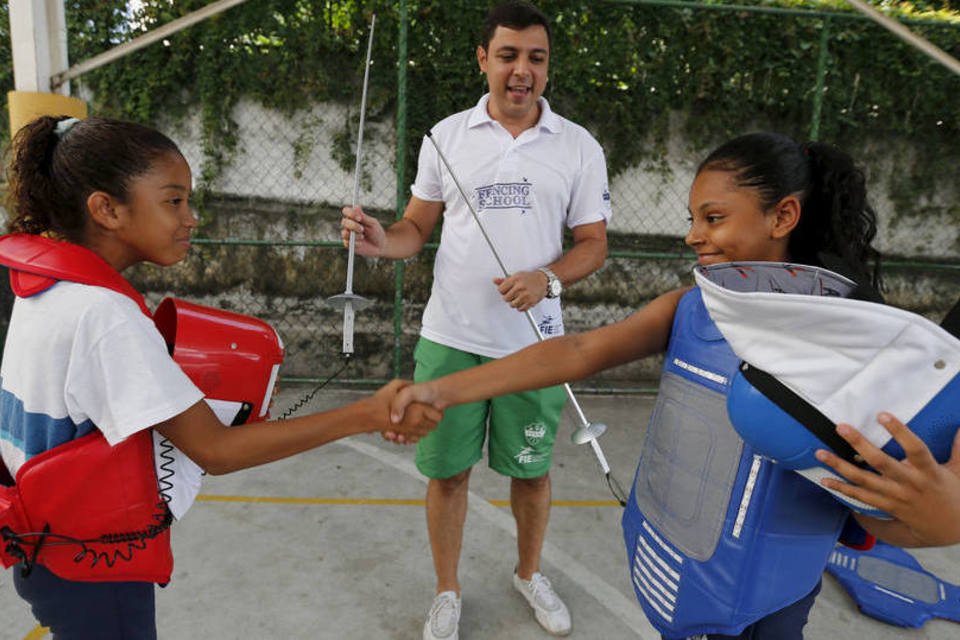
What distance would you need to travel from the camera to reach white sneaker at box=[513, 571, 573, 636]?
227cm

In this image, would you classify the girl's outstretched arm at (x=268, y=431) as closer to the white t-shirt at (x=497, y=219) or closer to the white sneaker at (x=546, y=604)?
the white t-shirt at (x=497, y=219)

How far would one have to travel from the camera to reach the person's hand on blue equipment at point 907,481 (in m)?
0.80

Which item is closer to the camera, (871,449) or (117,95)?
(871,449)

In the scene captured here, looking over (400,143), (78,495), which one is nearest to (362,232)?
(78,495)

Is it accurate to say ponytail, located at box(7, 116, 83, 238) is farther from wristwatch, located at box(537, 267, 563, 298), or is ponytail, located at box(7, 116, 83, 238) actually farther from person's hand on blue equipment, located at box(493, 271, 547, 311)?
wristwatch, located at box(537, 267, 563, 298)

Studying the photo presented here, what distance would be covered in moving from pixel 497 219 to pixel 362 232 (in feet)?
1.52

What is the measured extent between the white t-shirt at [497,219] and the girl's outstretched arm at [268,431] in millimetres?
649

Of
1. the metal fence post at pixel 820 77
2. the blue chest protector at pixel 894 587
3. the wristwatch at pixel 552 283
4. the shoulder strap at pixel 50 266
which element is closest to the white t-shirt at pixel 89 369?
the shoulder strap at pixel 50 266

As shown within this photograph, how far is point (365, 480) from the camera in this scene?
133 inches

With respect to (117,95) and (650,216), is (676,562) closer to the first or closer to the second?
(650,216)

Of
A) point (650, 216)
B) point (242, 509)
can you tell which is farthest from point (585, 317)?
point (242, 509)

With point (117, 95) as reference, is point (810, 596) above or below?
below

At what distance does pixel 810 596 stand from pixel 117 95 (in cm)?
526

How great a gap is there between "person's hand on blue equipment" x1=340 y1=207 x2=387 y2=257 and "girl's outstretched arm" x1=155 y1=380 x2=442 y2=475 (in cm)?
71
